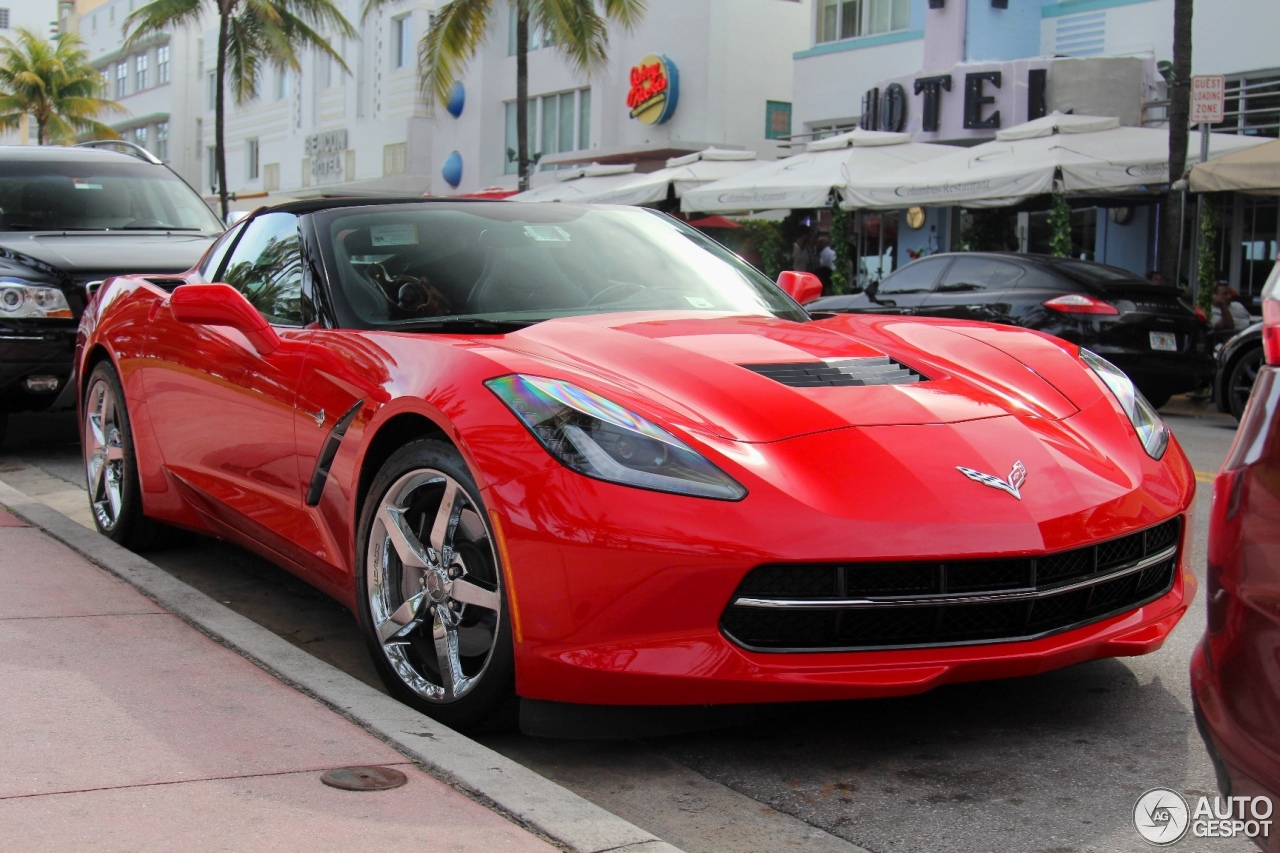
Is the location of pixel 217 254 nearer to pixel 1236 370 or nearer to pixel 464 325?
pixel 464 325

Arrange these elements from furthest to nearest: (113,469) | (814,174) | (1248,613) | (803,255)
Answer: (803,255)
(814,174)
(113,469)
(1248,613)

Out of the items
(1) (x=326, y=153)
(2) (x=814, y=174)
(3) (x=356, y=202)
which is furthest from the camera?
(1) (x=326, y=153)

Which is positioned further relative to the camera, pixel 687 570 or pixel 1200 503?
pixel 1200 503

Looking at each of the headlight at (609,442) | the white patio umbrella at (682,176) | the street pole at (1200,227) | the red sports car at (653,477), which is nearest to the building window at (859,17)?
the white patio umbrella at (682,176)

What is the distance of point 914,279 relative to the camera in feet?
47.7

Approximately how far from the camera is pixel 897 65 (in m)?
26.4

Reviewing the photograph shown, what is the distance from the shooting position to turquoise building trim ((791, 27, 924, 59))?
85.6 ft

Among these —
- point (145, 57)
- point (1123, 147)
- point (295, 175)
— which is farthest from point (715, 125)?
point (145, 57)

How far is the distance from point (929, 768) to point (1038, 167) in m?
13.4

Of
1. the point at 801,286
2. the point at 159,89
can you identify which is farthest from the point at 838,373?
the point at 159,89

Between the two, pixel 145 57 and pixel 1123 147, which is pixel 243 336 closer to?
pixel 1123 147

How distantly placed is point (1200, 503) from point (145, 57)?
5923 cm

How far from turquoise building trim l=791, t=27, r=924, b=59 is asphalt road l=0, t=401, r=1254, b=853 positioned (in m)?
23.5

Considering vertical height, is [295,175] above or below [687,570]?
above
